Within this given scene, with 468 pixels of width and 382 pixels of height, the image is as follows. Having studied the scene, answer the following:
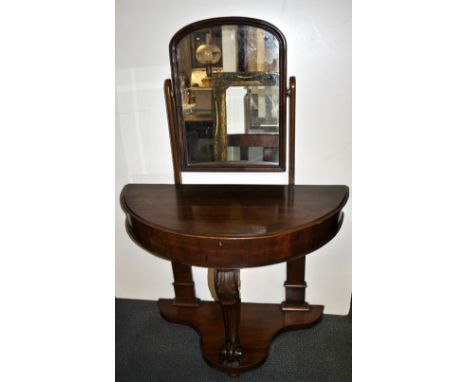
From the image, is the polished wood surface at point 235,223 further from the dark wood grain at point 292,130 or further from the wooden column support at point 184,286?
the wooden column support at point 184,286

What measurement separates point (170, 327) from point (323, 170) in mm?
1210

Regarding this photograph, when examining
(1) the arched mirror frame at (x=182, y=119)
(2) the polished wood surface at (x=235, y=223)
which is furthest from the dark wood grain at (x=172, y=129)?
(2) the polished wood surface at (x=235, y=223)

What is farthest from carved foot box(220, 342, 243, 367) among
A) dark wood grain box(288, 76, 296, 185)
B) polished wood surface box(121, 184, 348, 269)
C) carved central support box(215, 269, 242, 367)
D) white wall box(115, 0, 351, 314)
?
dark wood grain box(288, 76, 296, 185)

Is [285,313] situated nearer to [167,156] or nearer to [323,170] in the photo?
[323,170]

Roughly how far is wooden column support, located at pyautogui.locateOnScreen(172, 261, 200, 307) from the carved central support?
39 cm

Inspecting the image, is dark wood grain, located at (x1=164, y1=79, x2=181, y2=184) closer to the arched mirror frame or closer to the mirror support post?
the arched mirror frame

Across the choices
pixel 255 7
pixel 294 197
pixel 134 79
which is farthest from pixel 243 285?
pixel 255 7

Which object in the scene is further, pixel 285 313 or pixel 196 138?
pixel 285 313

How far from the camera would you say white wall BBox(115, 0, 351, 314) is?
4.69ft

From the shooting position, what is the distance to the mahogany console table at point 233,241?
45.0 inches

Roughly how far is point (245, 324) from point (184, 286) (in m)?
0.41

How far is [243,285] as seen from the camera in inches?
75.4
